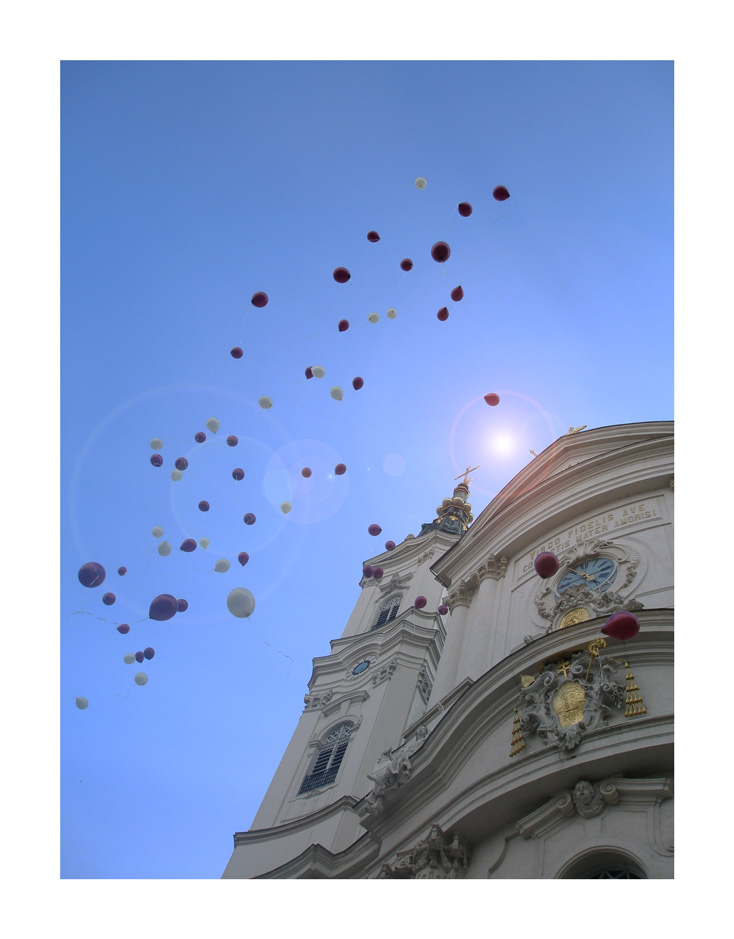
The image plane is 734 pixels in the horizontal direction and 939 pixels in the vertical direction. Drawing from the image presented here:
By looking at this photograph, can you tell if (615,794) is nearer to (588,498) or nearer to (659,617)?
(659,617)

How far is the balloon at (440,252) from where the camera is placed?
1450cm

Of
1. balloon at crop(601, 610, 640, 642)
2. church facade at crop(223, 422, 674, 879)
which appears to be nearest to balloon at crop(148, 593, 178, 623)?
church facade at crop(223, 422, 674, 879)

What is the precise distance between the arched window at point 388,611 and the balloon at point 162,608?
61.3ft

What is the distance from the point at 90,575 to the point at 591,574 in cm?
1110

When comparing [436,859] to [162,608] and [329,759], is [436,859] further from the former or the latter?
[329,759]

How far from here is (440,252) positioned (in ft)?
47.8

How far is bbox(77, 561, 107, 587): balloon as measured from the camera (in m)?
15.4

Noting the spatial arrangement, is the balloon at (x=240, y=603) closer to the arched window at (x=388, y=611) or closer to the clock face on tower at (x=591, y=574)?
the clock face on tower at (x=591, y=574)

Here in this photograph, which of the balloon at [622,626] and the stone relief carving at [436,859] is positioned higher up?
the balloon at [622,626]

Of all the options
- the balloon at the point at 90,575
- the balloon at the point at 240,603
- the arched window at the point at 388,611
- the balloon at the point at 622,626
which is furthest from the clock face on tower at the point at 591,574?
the arched window at the point at 388,611

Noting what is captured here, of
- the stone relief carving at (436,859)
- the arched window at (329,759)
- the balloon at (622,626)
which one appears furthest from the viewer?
the arched window at (329,759)

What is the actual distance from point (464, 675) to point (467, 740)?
337 centimetres

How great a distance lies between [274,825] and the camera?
2325 centimetres

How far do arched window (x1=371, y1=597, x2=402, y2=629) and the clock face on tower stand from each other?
15045 mm
